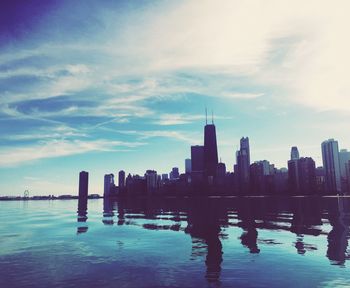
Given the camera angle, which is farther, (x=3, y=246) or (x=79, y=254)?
(x=3, y=246)

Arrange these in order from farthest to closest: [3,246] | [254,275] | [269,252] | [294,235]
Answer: [294,235]
[3,246]
[269,252]
[254,275]

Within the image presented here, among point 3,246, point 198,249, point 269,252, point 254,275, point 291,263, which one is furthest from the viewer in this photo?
point 3,246

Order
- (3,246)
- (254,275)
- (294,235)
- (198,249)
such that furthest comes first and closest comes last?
1. (294,235)
2. (3,246)
3. (198,249)
4. (254,275)

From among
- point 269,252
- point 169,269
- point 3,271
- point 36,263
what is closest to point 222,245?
point 269,252

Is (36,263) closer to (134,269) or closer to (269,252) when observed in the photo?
(134,269)

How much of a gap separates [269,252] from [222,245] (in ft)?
21.9

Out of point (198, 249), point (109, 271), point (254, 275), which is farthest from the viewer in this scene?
point (198, 249)

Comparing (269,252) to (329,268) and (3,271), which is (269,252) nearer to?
(329,268)

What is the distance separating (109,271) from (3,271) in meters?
9.52

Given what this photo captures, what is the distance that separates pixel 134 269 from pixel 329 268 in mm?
17675

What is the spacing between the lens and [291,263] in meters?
29.1

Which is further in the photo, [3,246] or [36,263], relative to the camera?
[3,246]

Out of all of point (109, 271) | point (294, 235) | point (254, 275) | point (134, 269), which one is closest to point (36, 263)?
point (109, 271)

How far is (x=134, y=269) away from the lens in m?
27.3
